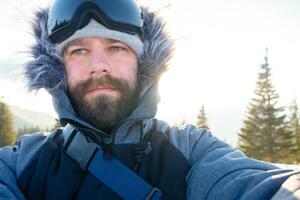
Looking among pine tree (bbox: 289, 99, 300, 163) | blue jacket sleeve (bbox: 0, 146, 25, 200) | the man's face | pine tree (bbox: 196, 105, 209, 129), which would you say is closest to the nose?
the man's face

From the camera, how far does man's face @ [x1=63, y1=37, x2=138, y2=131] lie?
3456mm

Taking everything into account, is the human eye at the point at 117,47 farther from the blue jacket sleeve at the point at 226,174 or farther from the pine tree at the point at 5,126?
the pine tree at the point at 5,126

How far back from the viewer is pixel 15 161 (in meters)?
3.26

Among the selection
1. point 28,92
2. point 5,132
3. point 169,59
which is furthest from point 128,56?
point 5,132

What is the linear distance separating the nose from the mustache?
0.06m

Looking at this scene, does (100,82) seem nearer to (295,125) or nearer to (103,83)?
(103,83)

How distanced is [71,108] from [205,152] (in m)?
1.31

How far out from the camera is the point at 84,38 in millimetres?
3611

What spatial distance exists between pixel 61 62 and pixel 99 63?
626mm

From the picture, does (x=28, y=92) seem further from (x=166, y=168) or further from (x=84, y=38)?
(x=166, y=168)

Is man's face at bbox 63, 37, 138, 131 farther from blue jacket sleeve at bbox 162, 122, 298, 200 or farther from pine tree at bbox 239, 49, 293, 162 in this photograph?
pine tree at bbox 239, 49, 293, 162

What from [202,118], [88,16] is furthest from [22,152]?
[202,118]

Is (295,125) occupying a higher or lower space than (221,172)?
lower

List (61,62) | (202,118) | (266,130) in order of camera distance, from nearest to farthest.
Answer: (61,62) → (266,130) → (202,118)
